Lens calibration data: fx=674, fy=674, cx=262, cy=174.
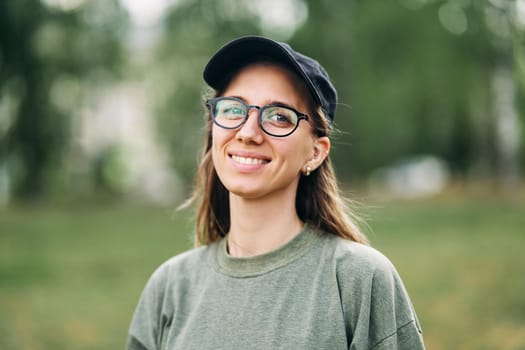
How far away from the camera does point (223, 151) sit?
2.47 m

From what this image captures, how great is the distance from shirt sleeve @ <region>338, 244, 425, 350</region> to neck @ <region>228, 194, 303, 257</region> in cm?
31

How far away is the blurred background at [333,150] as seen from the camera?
7965 mm

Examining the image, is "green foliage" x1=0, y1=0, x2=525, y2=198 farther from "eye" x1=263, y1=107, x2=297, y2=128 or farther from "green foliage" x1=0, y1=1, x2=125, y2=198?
"eye" x1=263, y1=107, x2=297, y2=128

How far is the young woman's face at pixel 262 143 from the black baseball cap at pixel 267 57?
44mm

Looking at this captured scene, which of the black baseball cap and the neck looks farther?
the neck

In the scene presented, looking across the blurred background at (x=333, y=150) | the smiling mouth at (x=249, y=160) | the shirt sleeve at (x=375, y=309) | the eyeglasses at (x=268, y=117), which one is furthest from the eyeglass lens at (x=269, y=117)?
the blurred background at (x=333, y=150)

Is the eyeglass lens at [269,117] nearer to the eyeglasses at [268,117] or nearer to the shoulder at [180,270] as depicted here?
the eyeglasses at [268,117]

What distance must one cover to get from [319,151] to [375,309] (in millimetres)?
646

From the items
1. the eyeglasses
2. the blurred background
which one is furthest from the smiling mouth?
the blurred background

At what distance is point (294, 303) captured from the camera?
231 cm

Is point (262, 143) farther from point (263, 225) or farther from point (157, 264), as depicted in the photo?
point (157, 264)

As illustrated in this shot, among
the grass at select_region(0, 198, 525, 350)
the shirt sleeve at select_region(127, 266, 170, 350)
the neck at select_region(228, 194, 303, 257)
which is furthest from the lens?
the grass at select_region(0, 198, 525, 350)

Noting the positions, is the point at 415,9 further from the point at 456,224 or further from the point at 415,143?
the point at 415,143

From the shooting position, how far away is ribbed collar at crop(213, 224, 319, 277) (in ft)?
7.96
